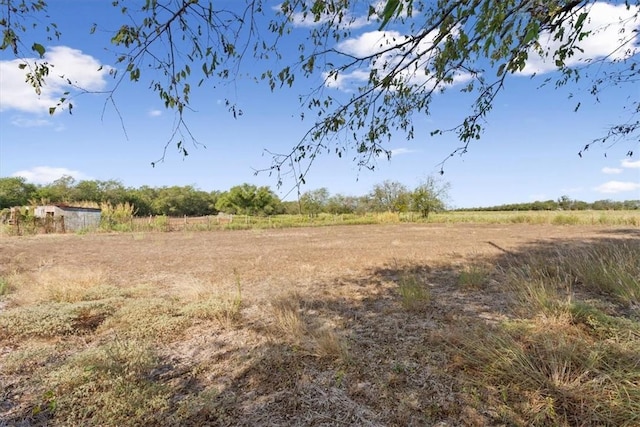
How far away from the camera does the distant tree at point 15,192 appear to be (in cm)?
3956

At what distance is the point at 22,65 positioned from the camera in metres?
2.00

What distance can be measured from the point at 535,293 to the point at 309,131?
2.88 meters

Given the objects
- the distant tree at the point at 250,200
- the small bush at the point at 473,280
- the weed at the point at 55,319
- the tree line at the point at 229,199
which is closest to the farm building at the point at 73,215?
the tree line at the point at 229,199

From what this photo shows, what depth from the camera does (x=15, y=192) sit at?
42.8 meters

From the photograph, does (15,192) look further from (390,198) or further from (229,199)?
(390,198)

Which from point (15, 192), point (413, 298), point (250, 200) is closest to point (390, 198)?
point (250, 200)

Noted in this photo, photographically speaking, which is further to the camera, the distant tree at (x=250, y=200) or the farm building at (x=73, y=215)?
the distant tree at (x=250, y=200)

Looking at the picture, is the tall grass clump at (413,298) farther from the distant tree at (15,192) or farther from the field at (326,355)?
the distant tree at (15,192)

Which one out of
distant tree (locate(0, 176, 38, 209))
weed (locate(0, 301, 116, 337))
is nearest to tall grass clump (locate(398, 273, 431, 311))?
weed (locate(0, 301, 116, 337))

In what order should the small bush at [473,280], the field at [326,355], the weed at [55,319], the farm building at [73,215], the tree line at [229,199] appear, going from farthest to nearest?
the tree line at [229,199] < the farm building at [73,215] < the small bush at [473,280] < the weed at [55,319] < the field at [326,355]

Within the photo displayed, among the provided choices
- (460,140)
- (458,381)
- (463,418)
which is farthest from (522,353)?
(460,140)

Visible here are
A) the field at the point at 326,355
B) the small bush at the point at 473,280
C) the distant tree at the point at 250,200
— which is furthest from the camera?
the distant tree at the point at 250,200

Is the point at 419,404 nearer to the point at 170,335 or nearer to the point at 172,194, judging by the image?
the point at 170,335

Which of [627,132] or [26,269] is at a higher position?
[627,132]
